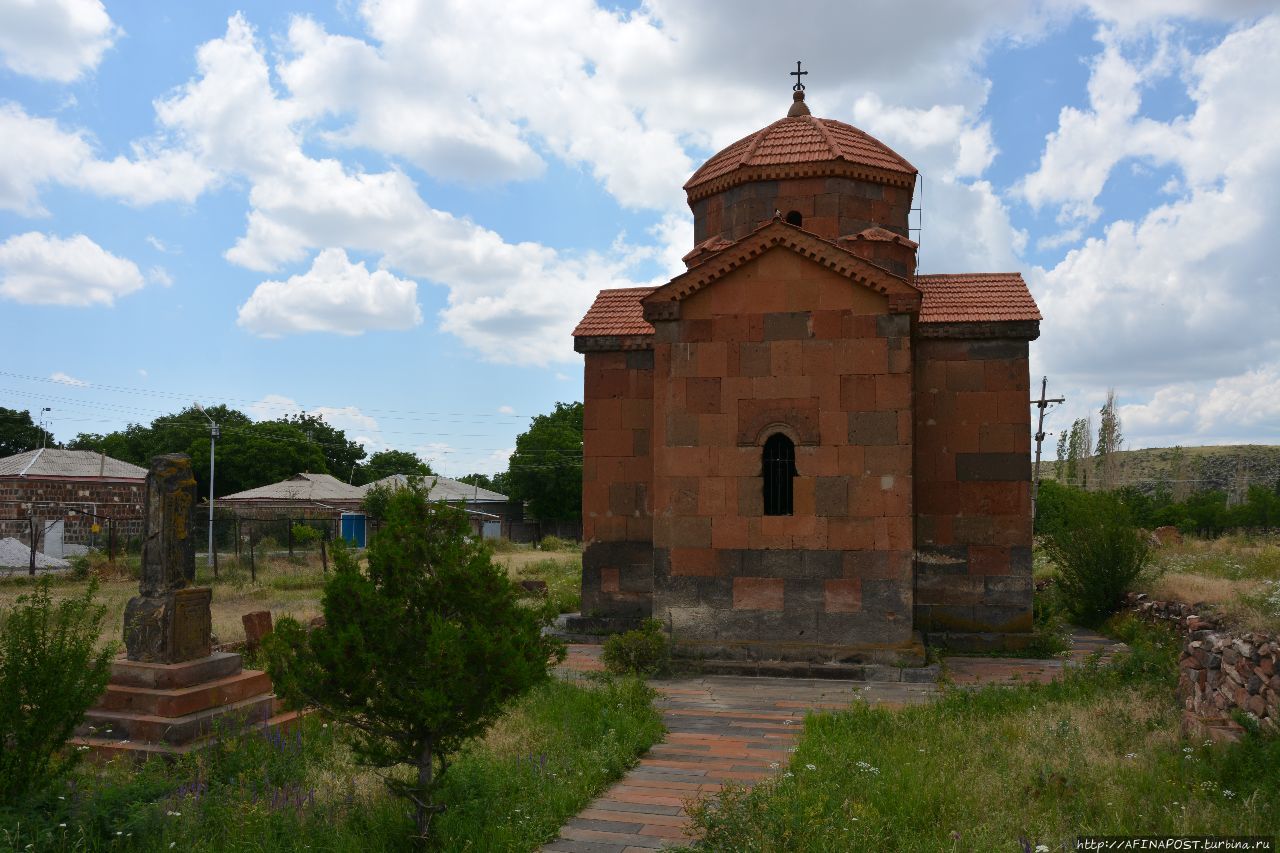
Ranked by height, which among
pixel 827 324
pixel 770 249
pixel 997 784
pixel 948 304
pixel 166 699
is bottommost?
pixel 997 784

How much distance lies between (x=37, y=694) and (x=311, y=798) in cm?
162

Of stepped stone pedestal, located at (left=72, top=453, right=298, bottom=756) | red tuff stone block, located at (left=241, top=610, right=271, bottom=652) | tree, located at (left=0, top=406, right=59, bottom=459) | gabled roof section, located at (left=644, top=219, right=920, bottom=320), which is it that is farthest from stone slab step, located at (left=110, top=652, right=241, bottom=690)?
tree, located at (left=0, top=406, right=59, bottom=459)

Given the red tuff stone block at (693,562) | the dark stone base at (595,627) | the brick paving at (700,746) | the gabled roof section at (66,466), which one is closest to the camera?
the brick paving at (700,746)

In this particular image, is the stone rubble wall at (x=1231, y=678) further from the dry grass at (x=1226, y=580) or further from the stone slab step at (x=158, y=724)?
the stone slab step at (x=158, y=724)

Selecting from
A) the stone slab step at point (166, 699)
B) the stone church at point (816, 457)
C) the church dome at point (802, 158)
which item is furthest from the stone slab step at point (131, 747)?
the church dome at point (802, 158)

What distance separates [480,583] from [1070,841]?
338cm

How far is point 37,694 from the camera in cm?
506

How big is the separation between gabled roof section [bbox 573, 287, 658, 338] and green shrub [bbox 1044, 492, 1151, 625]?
7.39 meters

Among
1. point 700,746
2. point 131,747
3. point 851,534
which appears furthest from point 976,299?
point 131,747

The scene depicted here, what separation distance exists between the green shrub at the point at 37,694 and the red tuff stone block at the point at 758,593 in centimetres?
740

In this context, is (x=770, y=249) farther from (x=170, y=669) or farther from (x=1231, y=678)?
(x=170, y=669)

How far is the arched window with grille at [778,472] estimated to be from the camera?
11.5 metres

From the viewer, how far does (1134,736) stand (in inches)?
277

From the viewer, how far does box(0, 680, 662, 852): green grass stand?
501 cm
